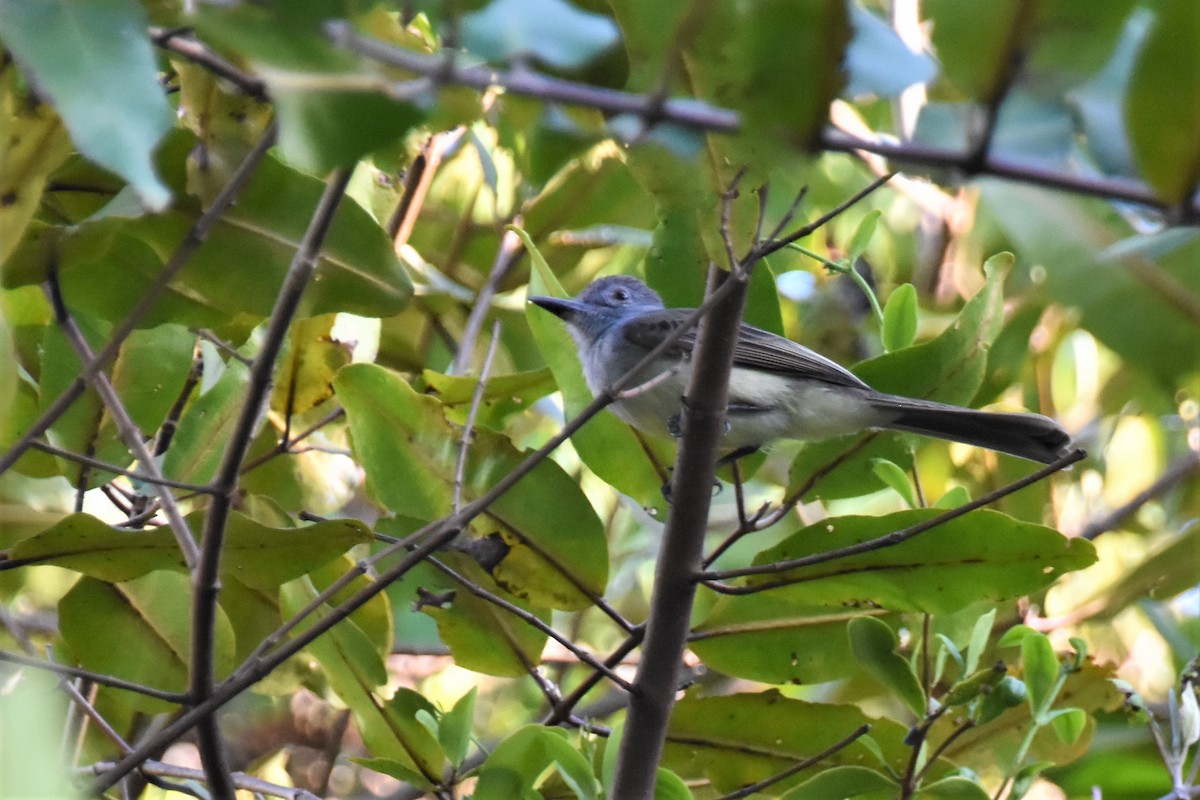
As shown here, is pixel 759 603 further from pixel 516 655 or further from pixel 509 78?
pixel 509 78

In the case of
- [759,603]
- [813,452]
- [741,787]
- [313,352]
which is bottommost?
[741,787]

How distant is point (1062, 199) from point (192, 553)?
1394mm

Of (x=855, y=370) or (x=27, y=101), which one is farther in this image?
(x=855, y=370)

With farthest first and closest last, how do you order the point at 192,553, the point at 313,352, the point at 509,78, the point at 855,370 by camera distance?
the point at 313,352 → the point at 855,370 → the point at 192,553 → the point at 509,78

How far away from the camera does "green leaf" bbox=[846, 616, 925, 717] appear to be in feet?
6.93

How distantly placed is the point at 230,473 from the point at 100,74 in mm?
758

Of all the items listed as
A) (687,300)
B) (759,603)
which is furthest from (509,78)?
(759,603)

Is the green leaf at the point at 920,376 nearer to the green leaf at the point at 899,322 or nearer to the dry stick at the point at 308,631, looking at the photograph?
the green leaf at the point at 899,322

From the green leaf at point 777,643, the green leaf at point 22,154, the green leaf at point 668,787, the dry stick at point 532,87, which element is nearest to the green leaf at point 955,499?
the green leaf at point 777,643

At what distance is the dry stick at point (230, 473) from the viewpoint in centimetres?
145

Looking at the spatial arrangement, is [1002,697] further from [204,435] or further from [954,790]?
[204,435]

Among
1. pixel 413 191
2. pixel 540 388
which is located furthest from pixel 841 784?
pixel 413 191

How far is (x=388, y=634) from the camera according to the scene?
252cm

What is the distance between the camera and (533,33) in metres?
0.95
